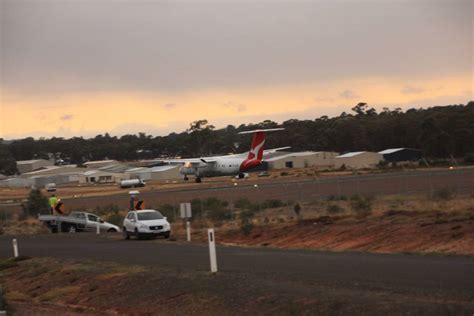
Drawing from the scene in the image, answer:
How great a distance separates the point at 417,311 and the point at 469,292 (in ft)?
5.99

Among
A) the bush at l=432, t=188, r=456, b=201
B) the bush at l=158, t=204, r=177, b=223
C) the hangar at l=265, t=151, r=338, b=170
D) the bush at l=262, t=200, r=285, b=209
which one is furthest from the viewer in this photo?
the hangar at l=265, t=151, r=338, b=170

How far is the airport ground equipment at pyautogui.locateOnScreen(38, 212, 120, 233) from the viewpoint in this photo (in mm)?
41656

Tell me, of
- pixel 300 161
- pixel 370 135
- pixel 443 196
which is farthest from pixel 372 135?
pixel 443 196

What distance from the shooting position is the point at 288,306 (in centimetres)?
1253

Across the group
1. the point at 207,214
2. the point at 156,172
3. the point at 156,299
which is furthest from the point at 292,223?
the point at 156,172

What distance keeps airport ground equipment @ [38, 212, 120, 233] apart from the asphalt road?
436 inches

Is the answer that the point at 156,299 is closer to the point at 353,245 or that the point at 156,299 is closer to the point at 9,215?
the point at 353,245

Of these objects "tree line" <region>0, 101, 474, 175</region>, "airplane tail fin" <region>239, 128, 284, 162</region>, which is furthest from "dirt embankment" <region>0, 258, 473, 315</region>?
"tree line" <region>0, 101, 474, 175</region>

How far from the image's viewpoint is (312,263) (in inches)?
738

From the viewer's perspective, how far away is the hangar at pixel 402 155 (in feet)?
427

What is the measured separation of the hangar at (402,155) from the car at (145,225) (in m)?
101

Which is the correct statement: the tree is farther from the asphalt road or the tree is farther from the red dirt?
the red dirt

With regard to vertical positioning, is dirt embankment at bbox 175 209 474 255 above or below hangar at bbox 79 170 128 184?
below

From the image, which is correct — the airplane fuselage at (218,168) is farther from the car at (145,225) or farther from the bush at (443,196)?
the car at (145,225)
